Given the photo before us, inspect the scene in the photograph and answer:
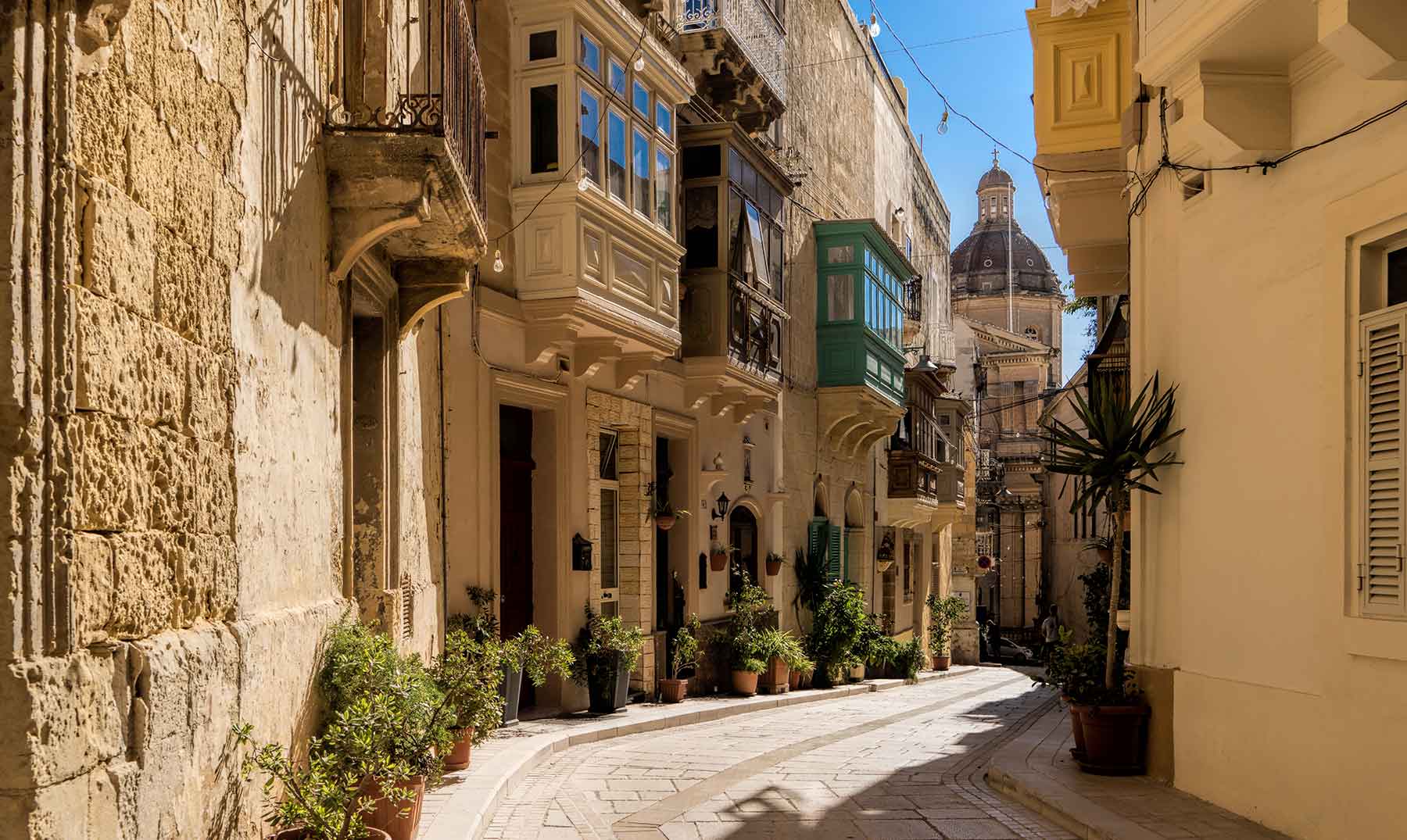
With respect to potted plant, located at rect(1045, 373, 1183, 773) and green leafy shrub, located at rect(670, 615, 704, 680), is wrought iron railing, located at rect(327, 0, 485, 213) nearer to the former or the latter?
potted plant, located at rect(1045, 373, 1183, 773)

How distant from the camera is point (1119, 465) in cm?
869

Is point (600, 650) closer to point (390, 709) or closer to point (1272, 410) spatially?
point (390, 709)

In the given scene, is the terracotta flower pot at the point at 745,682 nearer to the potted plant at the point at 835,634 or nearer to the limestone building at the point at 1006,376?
the potted plant at the point at 835,634

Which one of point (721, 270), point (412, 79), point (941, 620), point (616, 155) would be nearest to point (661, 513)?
point (721, 270)

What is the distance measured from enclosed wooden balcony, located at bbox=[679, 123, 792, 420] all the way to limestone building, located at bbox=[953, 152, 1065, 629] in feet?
82.3

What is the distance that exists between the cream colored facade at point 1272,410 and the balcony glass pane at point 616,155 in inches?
222

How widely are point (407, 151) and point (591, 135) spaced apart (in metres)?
6.09

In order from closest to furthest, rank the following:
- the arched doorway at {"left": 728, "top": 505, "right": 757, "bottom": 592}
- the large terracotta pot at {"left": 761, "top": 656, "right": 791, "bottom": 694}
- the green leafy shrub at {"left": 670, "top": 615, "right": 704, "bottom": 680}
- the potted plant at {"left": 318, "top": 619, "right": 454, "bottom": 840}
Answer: the potted plant at {"left": 318, "top": 619, "right": 454, "bottom": 840}, the green leafy shrub at {"left": 670, "top": 615, "right": 704, "bottom": 680}, the large terracotta pot at {"left": 761, "top": 656, "right": 791, "bottom": 694}, the arched doorway at {"left": 728, "top": 505, "right": 757, "bottom": 592}

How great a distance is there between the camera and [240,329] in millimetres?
5367

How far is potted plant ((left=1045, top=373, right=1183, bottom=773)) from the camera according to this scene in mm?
8656

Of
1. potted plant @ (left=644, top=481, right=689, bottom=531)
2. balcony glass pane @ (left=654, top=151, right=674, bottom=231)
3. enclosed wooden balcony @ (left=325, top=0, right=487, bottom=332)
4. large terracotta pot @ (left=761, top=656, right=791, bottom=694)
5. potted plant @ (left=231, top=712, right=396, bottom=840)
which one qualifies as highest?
balcony glass pane @ (left=654, top=151, right=674, bottom=231)

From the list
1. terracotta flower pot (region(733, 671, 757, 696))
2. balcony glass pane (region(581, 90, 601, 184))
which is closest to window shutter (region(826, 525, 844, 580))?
terracotta flower pot (region(733, 671, 757, 696))

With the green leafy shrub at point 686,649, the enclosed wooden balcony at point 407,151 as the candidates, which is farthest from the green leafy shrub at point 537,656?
the green leafy shrub at point 686,649

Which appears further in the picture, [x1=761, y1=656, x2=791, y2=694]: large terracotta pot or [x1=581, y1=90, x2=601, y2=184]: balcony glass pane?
[x1=761, y1=656, x2=791, y2=694]: large terracotta pot
